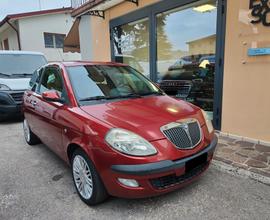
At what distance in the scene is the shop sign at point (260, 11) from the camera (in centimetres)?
375

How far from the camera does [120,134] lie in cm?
235

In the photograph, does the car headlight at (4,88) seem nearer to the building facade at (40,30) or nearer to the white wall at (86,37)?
the white wall at (86,37)

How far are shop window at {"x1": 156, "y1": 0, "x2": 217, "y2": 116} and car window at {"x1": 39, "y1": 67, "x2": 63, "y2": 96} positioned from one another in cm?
306

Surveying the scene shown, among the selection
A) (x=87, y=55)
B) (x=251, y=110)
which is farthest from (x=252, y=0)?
(x=87, y=55)

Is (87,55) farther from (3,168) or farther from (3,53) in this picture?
(3,168)

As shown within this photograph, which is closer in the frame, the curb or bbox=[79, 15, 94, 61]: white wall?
the curb

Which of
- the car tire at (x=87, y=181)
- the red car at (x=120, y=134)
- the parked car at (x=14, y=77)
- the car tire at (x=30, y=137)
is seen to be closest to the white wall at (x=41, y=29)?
the parked car at (x=14, y=77)

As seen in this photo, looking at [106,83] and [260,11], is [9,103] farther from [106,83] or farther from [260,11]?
[260,11]

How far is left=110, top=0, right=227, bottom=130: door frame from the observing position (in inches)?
175

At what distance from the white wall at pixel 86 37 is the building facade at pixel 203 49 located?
340 millimetres

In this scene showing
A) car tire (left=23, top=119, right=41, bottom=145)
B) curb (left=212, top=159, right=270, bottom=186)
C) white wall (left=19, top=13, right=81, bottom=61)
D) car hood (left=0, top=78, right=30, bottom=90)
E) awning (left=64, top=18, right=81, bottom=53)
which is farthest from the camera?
white wall (left=19, top=13, right=81, bottom=61)

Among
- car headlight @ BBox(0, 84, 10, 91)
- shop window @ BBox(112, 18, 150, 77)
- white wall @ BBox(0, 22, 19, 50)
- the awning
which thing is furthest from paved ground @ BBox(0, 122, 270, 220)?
white wall @ BBox(0, 22, 19, 50)

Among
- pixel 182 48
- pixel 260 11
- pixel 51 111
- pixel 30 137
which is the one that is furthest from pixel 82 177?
pixel 182 48

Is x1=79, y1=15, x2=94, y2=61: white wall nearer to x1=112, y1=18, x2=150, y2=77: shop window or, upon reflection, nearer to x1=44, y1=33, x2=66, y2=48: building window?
x1=112, y1=18, x2=150, y2=77: shop window
